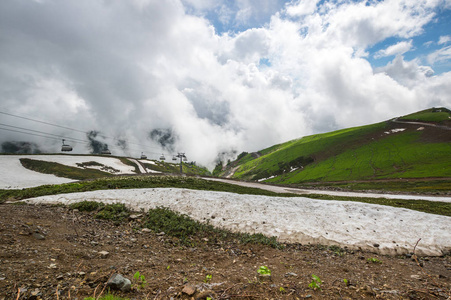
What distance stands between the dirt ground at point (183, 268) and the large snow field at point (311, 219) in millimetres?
1139

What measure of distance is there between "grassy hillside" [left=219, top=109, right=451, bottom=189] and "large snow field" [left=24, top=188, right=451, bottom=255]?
10221cm

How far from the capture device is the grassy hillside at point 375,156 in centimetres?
10393

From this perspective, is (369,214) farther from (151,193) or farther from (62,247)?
(62,247)

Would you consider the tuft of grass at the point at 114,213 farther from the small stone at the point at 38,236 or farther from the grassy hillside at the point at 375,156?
the grassy hillside at the point at 375,156

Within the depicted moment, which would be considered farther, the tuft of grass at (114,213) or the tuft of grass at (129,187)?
the tuft of grass at (129,187)

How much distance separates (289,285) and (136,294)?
4.73m

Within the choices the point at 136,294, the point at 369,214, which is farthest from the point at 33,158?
the point at 369,214

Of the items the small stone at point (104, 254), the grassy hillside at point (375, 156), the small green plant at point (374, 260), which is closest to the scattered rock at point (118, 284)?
the small stone at point (104, 254)

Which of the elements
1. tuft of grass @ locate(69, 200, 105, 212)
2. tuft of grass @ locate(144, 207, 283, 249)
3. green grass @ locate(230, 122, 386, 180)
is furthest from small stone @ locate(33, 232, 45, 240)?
green grass @ locate(230, 122, 386, 180)

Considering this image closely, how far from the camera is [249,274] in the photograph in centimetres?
735

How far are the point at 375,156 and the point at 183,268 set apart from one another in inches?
6404

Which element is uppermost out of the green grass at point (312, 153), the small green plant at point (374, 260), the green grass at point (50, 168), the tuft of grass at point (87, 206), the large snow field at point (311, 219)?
the green grass at point (312, 153)

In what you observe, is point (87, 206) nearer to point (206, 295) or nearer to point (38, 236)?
point (38, 236)

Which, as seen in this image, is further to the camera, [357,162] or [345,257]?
[357,162]
